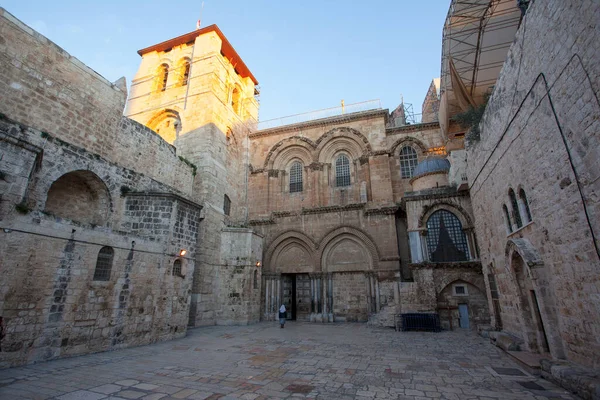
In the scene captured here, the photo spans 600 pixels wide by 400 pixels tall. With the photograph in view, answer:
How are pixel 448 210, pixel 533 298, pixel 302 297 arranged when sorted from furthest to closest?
pixel 302 297 → pixel 448 210 → pixel 533 298

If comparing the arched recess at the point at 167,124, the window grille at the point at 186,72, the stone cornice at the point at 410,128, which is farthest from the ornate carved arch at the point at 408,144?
the window grille at the point at 186,72

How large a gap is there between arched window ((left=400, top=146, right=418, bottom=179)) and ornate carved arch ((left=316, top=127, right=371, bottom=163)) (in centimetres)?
256

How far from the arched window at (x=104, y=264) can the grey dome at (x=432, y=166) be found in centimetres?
1387

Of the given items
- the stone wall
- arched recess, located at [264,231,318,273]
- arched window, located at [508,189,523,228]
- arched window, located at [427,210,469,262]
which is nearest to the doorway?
arched recess, located at [264,231,318,273]

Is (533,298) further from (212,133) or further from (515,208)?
(212,133)

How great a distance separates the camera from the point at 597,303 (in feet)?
16.3

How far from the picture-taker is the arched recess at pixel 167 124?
695 inches

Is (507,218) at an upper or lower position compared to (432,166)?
lower

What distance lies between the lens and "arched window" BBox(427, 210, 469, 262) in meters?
13.6

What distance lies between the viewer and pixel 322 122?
19203 mm

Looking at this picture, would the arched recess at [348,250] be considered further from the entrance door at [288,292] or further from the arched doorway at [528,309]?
the arched doorway at [528,309]

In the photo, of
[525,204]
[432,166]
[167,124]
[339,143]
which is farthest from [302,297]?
[167,124]

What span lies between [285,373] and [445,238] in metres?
10.7

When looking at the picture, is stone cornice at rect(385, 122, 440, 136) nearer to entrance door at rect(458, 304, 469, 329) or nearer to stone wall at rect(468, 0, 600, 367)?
stone wall at rect(468, 0, 600, 367)
